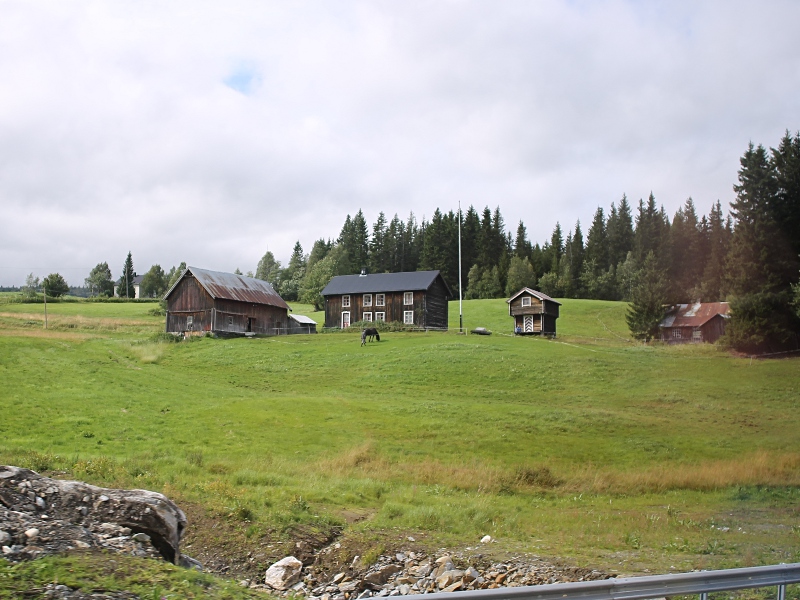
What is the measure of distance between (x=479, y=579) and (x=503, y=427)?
62.1ft

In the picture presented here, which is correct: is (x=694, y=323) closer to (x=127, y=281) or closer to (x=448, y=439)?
(x=448, y=439)

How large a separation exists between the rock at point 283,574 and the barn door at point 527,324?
62.6 meters

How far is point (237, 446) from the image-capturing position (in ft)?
81.4

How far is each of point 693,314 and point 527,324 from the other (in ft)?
57.1

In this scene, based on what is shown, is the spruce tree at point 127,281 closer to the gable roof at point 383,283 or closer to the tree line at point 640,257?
the tree line at point 640,257

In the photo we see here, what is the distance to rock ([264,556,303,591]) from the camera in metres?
11.4

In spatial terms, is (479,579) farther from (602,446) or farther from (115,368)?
(115,368)

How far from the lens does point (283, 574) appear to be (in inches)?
457

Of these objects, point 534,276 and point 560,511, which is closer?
point 560,511

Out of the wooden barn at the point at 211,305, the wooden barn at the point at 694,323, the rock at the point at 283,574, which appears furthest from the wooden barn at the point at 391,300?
the rock at the point at 283,574

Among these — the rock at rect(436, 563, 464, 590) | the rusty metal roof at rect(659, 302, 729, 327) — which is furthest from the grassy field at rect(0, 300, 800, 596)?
the rusty metal roof at rect(659, 302, 729, 327)

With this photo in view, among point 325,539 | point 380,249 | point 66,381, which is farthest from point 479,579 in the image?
point 380,249

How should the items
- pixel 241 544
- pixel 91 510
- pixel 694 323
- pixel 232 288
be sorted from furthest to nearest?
pixel 232 288, pixel 694 323, pixel 241 544, pixel 91 510

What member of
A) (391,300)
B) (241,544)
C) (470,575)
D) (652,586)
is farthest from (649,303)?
(652,586)
